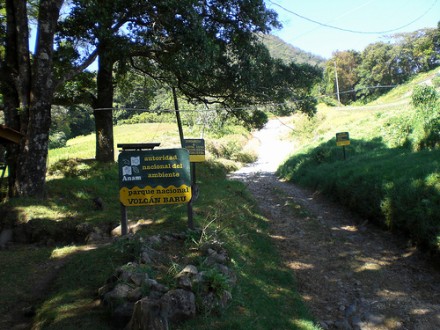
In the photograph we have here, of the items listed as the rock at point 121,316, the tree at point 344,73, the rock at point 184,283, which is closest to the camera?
the rock at point 121,316

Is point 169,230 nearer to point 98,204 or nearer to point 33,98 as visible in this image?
point 98,204

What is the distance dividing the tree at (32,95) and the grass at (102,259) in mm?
761

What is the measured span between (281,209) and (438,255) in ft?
19.3

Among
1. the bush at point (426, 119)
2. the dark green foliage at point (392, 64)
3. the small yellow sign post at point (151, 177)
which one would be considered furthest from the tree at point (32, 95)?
the dark green foliage at point (392, 64)

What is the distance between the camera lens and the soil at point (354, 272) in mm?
5367

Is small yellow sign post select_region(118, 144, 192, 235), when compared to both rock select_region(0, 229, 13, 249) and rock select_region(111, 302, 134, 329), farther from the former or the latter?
rock select_region(0, 229, 13, 249)

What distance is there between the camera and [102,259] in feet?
16.6

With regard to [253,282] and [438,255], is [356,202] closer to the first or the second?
[438,255]

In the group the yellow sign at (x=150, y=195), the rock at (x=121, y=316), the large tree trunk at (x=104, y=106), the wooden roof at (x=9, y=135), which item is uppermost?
the large tree trunk at (x=104, y=106)

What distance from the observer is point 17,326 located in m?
3.84

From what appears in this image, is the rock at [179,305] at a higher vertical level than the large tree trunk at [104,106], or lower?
lower

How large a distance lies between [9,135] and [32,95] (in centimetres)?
111

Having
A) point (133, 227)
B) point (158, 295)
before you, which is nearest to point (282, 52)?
point (133, 227)

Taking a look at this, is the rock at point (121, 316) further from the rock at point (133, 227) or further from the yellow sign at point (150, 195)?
the rock at point (133, 227)
